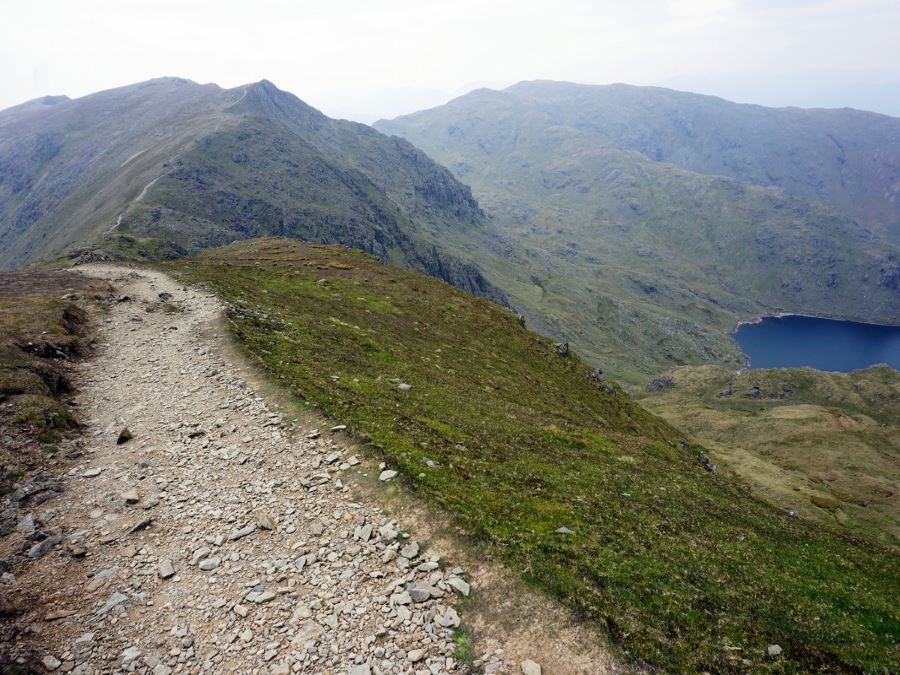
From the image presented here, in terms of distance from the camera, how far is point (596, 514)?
18859mm

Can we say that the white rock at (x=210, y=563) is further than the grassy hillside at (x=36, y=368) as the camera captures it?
No

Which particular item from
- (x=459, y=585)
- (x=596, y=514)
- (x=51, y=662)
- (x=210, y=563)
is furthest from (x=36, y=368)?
(x=596, y=514)

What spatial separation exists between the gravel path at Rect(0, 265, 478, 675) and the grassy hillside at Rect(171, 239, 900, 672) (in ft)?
8.72

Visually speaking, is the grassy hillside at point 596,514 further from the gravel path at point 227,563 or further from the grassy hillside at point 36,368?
the grassy hillside at point 36,368

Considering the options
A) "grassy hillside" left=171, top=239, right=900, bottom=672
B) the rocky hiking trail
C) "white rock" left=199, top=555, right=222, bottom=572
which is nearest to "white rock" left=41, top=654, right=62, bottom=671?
the rocky hiking trail

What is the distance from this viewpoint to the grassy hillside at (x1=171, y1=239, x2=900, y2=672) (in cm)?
1265

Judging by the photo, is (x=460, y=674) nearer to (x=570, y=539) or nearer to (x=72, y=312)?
(x=570, y=539)

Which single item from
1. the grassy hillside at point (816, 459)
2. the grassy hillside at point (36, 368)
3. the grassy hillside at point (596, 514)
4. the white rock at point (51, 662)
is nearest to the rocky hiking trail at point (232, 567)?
the white rock at point (51, 662)

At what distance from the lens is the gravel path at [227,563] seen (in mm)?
11227

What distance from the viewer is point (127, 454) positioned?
803 inches

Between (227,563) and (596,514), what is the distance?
14.3m

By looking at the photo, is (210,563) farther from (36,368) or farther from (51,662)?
(36,368)

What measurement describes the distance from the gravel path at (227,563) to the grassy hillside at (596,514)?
266 cm

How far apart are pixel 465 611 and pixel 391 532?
3564mm
